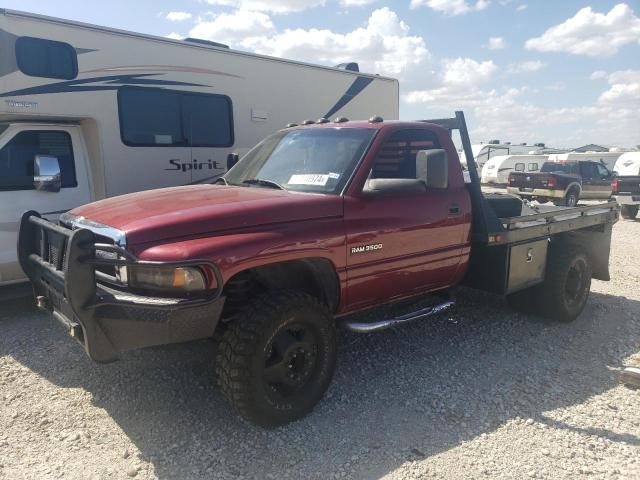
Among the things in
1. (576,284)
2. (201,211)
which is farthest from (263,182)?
(576,284)

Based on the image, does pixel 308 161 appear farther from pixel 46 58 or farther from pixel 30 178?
pixel 46 58

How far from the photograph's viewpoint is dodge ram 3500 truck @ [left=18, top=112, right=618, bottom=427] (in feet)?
9.62

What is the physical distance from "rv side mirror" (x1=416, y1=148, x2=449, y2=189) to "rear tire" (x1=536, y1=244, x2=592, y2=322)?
218cm

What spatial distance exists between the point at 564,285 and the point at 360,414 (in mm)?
2960

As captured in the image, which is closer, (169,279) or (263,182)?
(169,279)

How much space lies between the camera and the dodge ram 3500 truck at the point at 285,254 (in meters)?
2.93

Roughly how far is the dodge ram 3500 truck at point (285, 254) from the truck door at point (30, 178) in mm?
1508

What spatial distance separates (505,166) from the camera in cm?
2516

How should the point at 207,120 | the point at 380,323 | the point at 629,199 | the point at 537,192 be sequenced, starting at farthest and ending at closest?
the point at 537,192 → the point at 629,199 → the point at 207,120 → the point at 380,323

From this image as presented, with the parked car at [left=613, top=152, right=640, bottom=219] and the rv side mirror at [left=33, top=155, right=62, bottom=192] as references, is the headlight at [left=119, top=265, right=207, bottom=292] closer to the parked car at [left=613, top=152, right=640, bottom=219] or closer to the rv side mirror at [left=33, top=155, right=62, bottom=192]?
the rv side mirror at [left=33, top=155, right=62, bottom=192]

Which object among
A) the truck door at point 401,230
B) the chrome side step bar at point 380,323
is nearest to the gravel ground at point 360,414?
the chrome side step bar at point 380,323

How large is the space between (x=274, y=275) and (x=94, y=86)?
3671mm

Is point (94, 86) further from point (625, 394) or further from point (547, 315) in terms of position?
point (625, 394)

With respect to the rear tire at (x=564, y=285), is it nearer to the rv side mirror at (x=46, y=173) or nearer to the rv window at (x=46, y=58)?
the rv side mirror at (x=46, y=173)
